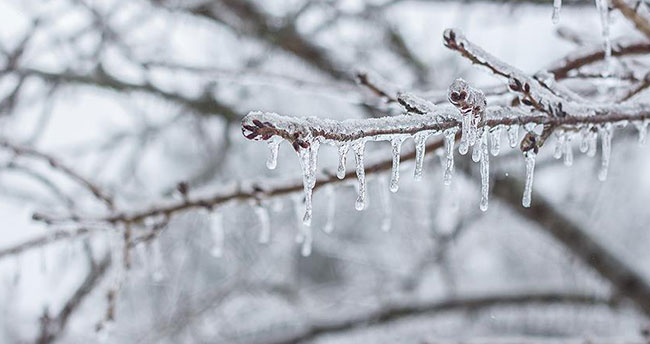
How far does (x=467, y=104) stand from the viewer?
0.64m

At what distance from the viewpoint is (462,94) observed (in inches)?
24.5

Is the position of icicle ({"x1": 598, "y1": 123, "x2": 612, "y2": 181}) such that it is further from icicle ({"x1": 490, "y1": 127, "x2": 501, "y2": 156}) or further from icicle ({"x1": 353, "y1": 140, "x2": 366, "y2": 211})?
icicle ({"x1": 353, "y1": 140, "x2": 366, "y2": 211})

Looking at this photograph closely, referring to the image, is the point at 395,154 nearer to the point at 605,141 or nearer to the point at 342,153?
the point at 342,153

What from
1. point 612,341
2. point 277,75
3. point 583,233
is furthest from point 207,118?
point 612,341

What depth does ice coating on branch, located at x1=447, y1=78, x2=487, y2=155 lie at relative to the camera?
2.04 ft

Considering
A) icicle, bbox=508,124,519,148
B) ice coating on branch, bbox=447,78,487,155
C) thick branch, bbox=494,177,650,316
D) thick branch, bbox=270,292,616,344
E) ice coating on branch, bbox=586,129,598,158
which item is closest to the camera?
ice coating on branch, bbox=447,78,487,155

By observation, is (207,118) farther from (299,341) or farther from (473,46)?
(473,46)

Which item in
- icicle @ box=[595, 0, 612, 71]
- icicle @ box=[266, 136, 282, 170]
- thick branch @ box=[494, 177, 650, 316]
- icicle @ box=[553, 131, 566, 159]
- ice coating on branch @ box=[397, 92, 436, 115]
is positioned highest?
icicle @ box=[595, 0, 612, 71]

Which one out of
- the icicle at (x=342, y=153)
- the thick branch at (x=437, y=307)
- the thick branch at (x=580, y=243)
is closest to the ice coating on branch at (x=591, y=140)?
the icicle at (x=342, y=153)

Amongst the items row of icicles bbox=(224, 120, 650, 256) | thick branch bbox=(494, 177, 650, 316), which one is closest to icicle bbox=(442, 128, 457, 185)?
row of icicles bbox=(224, 120, 650, 256)

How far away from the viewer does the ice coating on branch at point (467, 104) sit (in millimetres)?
622

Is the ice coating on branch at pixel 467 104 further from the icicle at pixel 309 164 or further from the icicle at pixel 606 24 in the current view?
the icicle at pixel 606 24

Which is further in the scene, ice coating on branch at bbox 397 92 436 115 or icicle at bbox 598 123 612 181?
icicle at bbox 598 123 612 181

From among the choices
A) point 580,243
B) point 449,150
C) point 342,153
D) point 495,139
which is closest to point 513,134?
point 495,139
